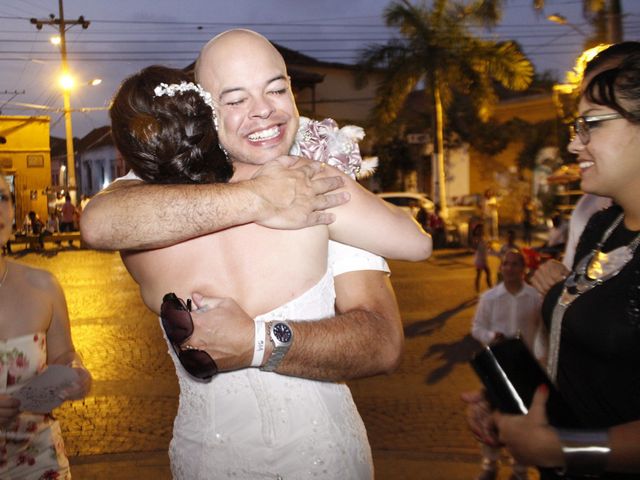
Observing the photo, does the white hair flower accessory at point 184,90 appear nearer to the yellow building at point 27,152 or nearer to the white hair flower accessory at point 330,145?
the white hair flower accessory at point 330,145

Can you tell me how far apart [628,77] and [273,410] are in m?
1.47

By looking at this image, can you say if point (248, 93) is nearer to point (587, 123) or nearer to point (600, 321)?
point (587, 123)

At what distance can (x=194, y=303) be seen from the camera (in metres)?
1.72

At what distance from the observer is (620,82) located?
204cm

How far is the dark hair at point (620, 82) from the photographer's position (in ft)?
6.61

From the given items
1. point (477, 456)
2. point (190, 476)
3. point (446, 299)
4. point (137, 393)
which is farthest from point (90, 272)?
point (190, 476)

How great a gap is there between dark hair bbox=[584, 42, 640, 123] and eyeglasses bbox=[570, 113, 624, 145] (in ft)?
0.09

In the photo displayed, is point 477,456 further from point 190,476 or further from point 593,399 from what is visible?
point 190,476

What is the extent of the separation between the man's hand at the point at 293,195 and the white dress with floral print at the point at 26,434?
4.87 ft

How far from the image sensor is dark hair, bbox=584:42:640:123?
2.01 meters

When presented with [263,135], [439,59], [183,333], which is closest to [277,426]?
[183,333]

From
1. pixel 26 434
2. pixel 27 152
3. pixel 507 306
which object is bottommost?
pixel 507 306

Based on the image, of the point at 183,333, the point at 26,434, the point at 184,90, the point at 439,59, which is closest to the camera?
the point at 183,333

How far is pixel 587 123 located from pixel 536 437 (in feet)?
3.31
